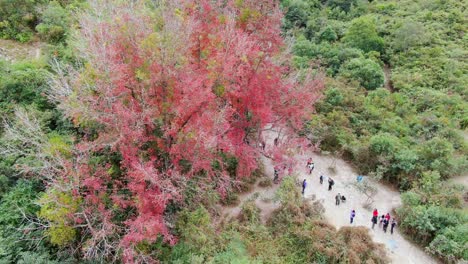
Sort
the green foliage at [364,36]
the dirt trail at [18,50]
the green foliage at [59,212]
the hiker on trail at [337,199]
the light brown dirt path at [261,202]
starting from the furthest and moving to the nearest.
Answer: the green foliage at [364,36]
the dirt trail at [18,50]
the hiker on trail at [337,199]
the light brown dirt path at [261,202]
the green foliage at [59,212]

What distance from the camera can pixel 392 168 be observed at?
79.9 ft

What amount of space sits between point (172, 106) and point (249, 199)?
8409 mm

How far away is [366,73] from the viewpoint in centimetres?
3241

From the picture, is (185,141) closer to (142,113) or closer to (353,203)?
(142,113)

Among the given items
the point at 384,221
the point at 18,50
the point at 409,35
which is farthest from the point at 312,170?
the point at 18,50

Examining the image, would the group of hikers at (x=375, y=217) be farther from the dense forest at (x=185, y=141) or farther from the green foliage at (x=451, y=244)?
the green foliage at (x=451, y=244)

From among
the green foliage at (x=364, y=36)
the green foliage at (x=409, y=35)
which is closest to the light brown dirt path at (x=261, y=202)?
the green foliage at (x=364, y=36)

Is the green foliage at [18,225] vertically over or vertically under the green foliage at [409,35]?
under

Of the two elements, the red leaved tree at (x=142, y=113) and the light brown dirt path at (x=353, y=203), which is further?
the light brown dirt path at (x=353, y=203)

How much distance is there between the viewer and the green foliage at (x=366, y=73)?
106 feet

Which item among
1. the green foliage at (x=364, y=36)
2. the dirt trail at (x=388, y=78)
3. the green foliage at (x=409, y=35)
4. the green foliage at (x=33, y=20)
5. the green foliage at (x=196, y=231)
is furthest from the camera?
the green foliage at (x=409, y=35)

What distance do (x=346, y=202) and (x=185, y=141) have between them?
12386 millimetres

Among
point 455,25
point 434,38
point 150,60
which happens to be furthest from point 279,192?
point 455,25

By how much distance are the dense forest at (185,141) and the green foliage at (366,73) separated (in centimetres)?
160
